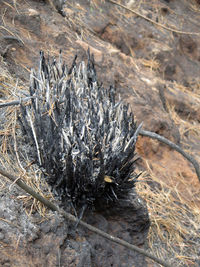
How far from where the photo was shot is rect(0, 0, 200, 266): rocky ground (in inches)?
67.4

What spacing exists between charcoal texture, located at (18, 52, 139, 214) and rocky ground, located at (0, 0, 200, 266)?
0.13 meters

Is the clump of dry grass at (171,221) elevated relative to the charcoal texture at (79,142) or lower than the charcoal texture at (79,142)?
lower

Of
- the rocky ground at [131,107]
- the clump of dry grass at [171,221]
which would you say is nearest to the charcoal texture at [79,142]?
the rocky ground at [131,107]

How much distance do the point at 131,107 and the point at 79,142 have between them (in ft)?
4.69

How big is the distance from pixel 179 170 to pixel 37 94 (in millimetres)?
1661

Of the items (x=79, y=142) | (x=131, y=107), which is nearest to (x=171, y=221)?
(x=131, y=107)

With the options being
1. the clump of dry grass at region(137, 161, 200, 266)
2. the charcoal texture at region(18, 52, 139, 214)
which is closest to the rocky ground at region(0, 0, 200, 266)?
the clump of dry grass at region(137, 161, 200, 266)

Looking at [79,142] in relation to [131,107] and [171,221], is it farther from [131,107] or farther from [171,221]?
[131,107]

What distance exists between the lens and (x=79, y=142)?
1.70m

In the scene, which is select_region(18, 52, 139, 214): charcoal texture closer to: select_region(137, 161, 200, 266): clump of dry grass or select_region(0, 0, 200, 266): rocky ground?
select_region(0, 0, 200, 266): rocky ground

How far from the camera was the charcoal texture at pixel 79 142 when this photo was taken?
1.70 meters

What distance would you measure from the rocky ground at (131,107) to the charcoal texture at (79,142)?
13 centimetres

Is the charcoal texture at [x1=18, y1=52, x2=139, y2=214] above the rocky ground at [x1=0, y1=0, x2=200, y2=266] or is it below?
above

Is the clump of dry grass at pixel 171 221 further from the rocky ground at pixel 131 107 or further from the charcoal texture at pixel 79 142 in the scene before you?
the charcoal texture at pixel 79 142
